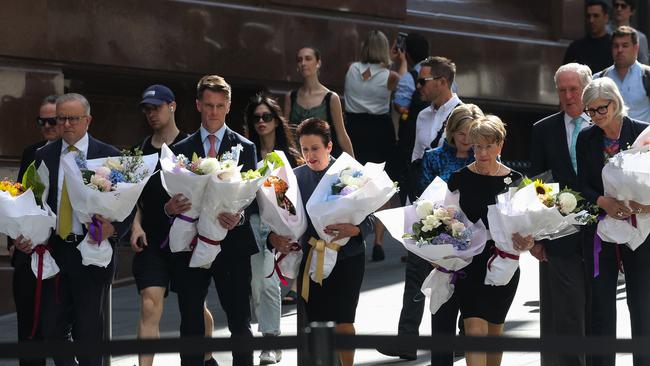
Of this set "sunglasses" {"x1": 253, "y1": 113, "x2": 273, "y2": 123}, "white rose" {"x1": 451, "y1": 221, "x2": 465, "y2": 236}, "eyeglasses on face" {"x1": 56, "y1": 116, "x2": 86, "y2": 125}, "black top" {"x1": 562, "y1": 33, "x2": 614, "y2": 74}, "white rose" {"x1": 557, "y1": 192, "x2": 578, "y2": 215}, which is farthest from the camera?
"black top" {"x1": 562, "y1": 33, "x2": 614, "y2": 74}

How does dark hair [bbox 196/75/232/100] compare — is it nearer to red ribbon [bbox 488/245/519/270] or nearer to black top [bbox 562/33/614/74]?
red ribbon [bbox 488/245/519/270]

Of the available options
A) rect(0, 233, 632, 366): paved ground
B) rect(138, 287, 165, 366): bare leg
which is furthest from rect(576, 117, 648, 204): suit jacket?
rect(138, 287, 165, 366): bare leg

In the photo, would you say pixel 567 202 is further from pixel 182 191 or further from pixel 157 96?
pixel 157 96

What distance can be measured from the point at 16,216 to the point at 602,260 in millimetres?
3209

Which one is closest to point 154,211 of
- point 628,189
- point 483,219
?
point 483,219

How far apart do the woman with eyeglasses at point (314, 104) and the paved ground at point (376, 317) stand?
4.26 feet

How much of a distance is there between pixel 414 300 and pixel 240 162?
5.37ft

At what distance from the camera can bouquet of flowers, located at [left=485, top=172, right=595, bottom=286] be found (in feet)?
23.7

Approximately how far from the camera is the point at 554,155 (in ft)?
26.4

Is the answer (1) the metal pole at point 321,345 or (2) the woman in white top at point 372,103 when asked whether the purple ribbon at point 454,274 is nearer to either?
(1) the metal pole at point 321,345

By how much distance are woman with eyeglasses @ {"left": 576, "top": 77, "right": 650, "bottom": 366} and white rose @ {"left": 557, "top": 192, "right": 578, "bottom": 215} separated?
1.07 feet

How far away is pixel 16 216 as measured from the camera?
770cm

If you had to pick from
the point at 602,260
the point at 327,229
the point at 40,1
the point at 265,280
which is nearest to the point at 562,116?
the point at 602,260

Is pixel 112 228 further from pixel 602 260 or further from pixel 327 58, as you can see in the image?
pixel 327 58
